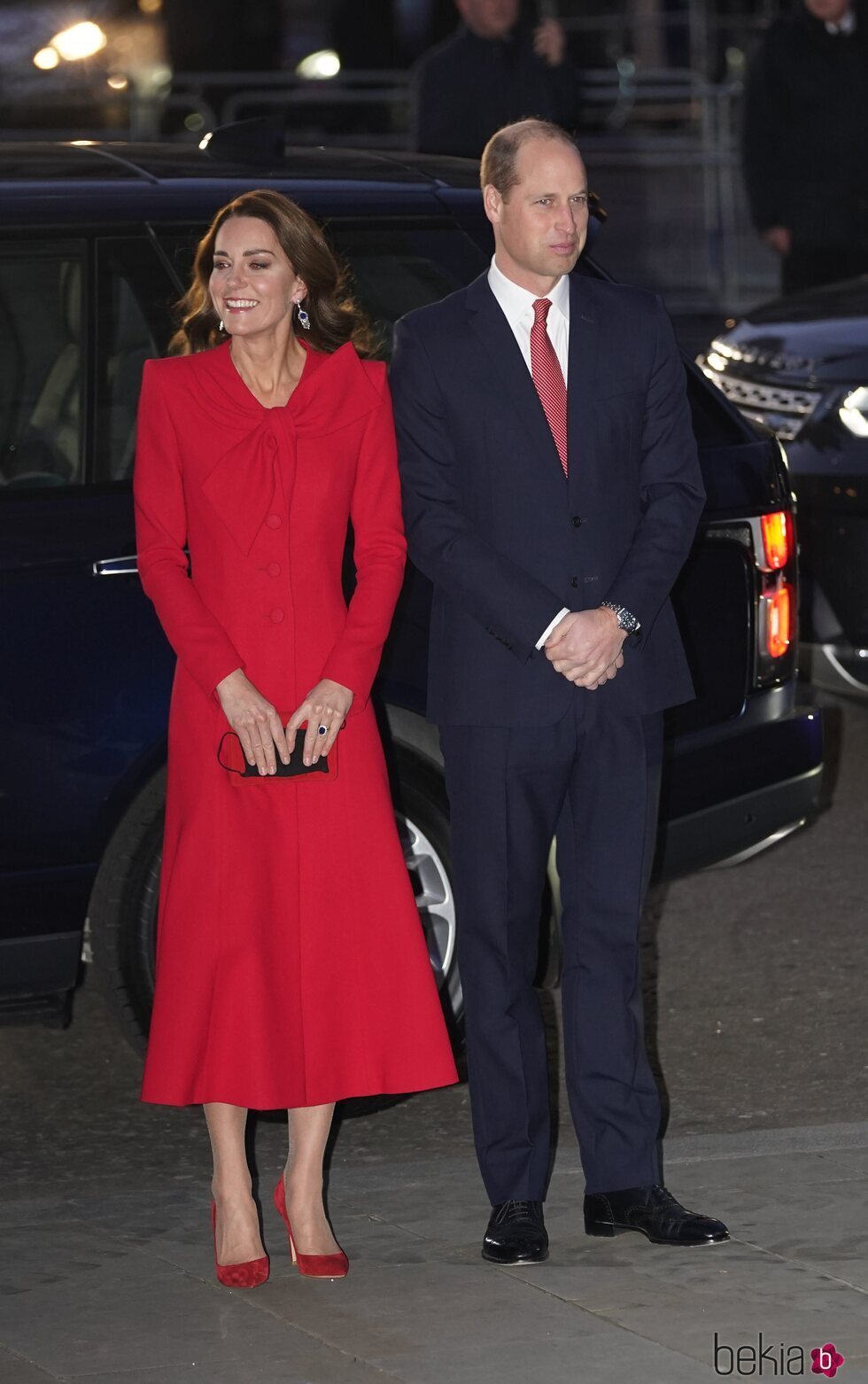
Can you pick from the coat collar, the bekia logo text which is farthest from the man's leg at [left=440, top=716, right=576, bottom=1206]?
the bekia logo text

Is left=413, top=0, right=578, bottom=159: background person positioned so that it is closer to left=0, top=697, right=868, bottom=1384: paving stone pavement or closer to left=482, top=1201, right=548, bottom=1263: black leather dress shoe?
left=0, top=697, right=868, bottom=1384: paving stone pavement

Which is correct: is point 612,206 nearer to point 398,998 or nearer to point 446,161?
point 446,161

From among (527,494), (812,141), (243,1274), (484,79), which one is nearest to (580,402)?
(527,494)

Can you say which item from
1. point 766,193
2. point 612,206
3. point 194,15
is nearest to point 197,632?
point 766,193

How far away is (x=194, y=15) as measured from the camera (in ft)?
71.4

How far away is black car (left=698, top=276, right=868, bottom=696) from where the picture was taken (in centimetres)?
766

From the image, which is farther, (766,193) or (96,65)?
(96,65)

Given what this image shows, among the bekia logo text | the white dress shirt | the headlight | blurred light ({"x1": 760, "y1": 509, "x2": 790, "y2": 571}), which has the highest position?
the headlight

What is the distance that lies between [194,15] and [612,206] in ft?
18.7

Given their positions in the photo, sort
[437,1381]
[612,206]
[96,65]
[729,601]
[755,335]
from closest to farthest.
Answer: [437,1381] < [729,601] < [755,335] < [612,206] < [96,65]

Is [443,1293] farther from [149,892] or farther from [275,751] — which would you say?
[149,892]

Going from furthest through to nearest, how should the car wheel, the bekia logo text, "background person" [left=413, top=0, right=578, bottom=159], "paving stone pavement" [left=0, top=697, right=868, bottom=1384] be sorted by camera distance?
"background person" [left=413, top=0, right=578, bottom=159] → the car wheel → "paving stone pavement" [left=0, top=697, right=868, bottom=1384] → the bekia logo text

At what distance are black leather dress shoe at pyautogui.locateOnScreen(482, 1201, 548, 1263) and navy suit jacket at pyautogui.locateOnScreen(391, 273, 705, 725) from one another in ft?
2.86

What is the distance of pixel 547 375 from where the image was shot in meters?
4.37
